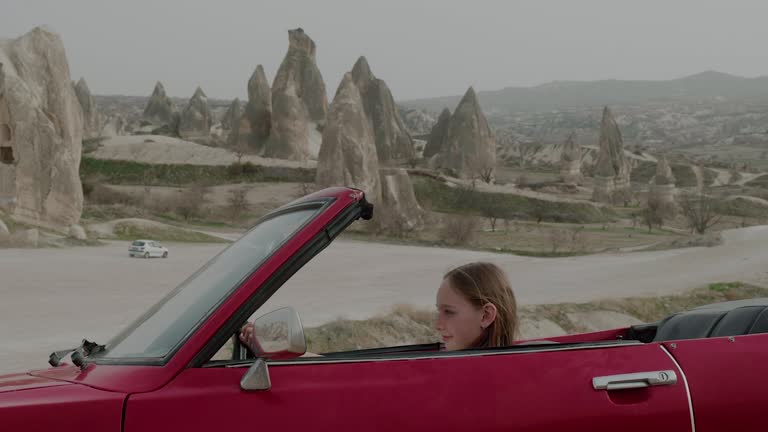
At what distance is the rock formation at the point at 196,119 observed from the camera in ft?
437

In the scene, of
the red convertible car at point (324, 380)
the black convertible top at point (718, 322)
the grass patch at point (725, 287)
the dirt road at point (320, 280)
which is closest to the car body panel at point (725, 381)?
the red convertible car at point (324, 380)

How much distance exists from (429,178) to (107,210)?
100 ft

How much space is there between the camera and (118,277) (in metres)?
29.5

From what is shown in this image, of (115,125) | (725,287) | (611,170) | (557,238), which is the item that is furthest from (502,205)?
(115,125)

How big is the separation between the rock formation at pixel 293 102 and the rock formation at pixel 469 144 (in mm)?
14707

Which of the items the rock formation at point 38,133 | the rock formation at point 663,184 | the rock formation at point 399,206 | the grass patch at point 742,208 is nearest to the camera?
the rock formation at point 38,133

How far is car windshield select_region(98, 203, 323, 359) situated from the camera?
266 centimetres

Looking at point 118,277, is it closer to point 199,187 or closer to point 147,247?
point 147,247

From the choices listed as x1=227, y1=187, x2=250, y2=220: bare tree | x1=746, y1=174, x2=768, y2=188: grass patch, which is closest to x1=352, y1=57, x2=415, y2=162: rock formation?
x1=746, y1=174, x2=768, y2=188: grass patch

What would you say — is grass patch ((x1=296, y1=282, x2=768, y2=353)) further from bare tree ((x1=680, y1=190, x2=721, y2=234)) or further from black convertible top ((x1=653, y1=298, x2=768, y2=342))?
bare tree ((x1=680, y1=190, x2=721, y2=234))

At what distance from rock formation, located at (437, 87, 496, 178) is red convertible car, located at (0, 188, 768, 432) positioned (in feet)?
314

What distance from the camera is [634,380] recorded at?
9.05 feet

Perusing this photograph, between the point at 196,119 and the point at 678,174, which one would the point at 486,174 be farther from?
the point at 196,119

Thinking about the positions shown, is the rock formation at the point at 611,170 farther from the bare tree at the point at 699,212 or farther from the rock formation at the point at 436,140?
the rock formation at the point at 436,140
